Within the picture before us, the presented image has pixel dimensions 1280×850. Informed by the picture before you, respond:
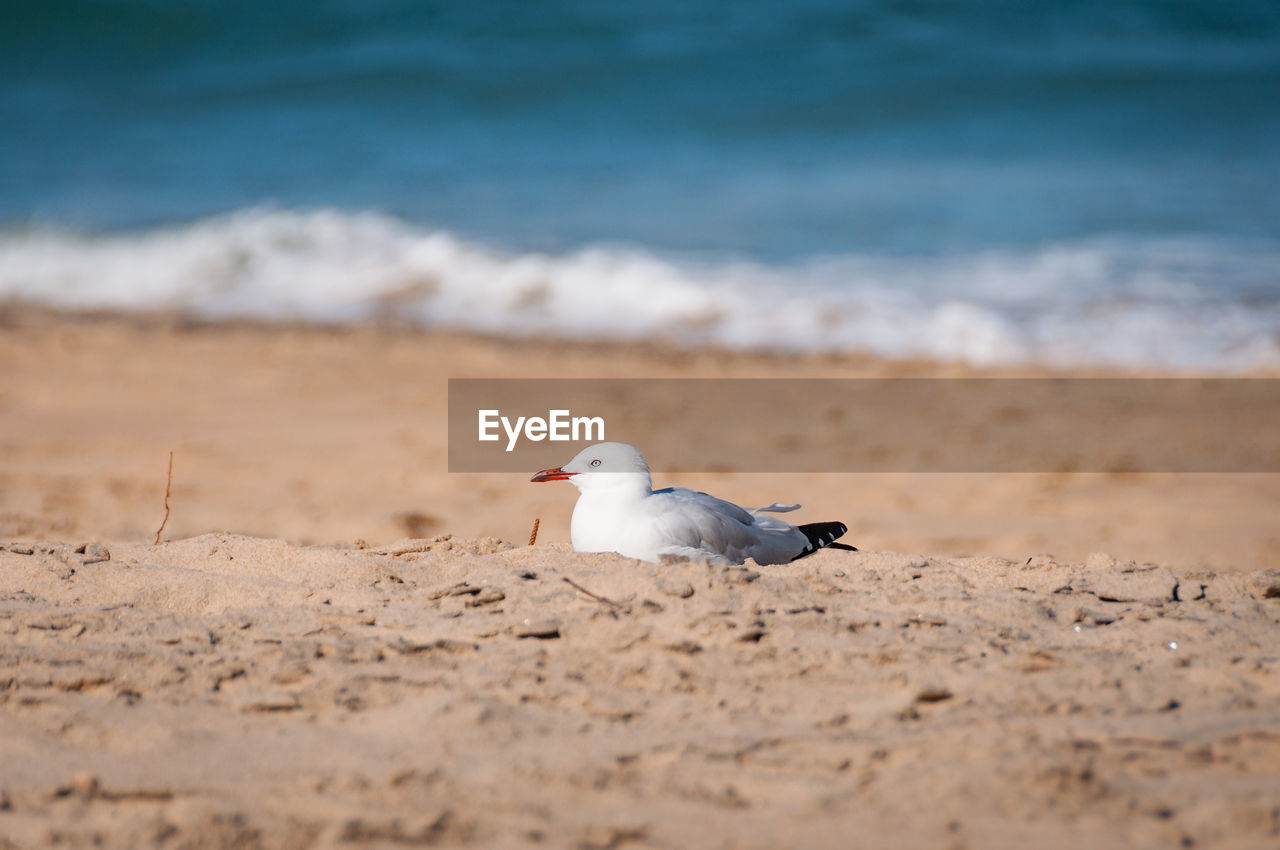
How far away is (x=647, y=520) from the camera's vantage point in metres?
3.03

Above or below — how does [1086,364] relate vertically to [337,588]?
above

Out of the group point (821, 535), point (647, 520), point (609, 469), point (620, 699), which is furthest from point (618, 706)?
point (821, 535)

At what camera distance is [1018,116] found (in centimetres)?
1428

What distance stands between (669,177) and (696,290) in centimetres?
385

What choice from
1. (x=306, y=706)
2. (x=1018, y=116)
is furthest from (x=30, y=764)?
(x=1018, y=116)

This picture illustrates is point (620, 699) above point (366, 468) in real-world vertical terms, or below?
below

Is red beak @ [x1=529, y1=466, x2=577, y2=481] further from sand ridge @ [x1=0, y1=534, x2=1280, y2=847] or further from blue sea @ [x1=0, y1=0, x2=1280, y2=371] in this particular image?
blue sea @ [x1=0, y1=0, x2=1280, y2=371]

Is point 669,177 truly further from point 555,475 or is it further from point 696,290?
point 555,475

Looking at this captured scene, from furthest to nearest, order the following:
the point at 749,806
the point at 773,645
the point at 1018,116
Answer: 1. the point at 1018,116
2. the point at 773,645
3. the point at 749,806

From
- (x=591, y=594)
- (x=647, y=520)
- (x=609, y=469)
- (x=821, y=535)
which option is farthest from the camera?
(x=821, y=535)

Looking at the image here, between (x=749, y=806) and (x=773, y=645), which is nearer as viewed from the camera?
(x=749, y=806)

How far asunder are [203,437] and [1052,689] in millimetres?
5791

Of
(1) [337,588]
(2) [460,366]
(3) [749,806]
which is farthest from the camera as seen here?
(2) [460,366]

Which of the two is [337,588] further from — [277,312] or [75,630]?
[277,312]
